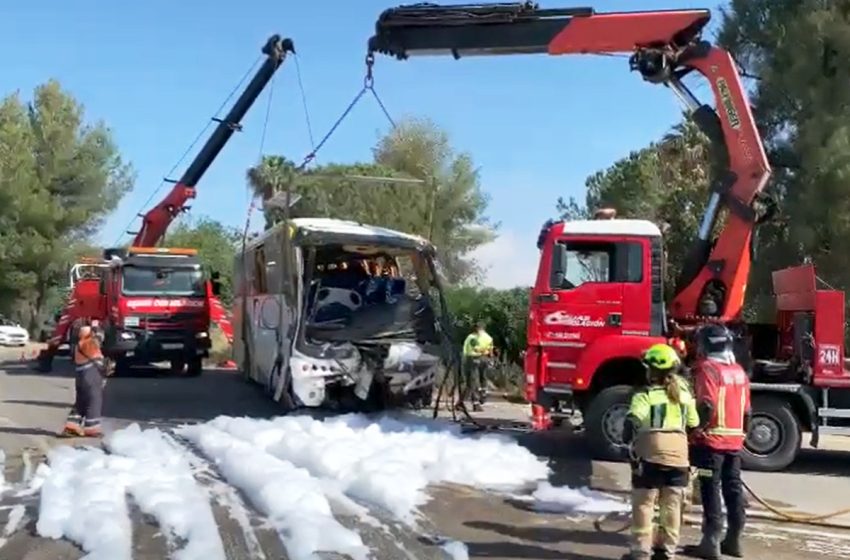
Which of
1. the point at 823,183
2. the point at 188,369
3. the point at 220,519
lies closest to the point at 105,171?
the point at 188,369

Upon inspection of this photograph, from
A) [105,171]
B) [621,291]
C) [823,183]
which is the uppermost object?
[105,171]

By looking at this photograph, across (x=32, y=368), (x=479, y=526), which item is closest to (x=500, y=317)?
(x=32, y=368)

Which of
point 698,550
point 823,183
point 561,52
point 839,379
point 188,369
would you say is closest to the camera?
point 698,550

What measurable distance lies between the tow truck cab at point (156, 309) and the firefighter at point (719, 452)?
691 inches

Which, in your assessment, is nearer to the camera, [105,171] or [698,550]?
[698,550]

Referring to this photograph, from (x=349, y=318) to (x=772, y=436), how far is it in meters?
6.17

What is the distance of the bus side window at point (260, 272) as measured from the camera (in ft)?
58.3

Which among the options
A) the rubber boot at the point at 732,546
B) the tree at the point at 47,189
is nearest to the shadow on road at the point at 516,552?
the rubber boot at the point at 732,546

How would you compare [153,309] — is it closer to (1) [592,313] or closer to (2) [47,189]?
(1) [592,313]

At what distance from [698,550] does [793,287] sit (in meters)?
5.95

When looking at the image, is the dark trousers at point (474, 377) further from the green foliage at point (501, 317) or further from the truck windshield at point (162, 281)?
the truck windshield at point (162, 281)

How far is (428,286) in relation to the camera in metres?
16.5

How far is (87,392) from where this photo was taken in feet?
45.0

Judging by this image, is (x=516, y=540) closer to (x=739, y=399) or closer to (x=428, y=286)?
(x=739, y=399)
